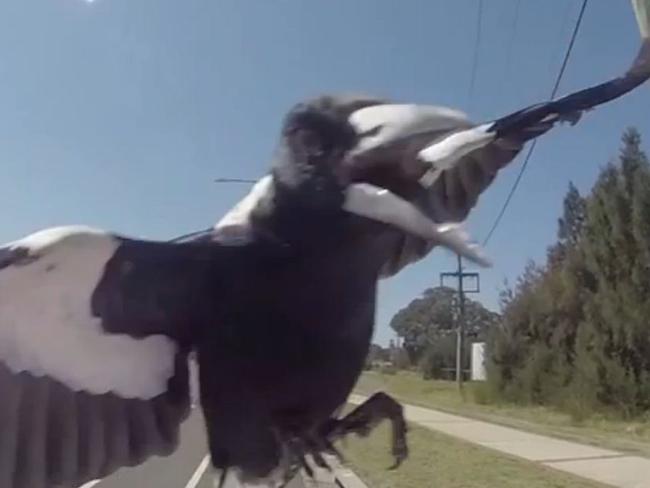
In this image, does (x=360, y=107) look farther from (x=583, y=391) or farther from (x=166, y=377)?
(x=583, y=391)

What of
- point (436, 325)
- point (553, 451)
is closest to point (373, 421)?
point (436, 325)

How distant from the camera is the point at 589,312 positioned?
5.63 meters

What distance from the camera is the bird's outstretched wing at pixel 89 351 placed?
0.66m

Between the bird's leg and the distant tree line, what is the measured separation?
1131 mm

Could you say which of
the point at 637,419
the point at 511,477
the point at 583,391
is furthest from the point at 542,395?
the point at 637,419

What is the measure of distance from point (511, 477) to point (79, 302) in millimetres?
4115

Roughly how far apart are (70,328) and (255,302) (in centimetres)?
17

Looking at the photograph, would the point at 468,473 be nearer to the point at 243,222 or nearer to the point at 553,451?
the point at 553,451

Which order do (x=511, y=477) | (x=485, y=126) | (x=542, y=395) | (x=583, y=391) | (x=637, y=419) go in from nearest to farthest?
(x=485, y=126) < (x=542, y=395) < (x=583, y=391) < (x=511, y=477) < (x=637, y=419)

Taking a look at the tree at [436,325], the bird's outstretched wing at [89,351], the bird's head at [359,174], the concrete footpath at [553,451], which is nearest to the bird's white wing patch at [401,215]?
the bird's head at [359,174]

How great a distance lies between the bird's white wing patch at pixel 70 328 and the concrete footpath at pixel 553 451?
131 inches

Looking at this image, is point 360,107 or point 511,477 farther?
point 511,477

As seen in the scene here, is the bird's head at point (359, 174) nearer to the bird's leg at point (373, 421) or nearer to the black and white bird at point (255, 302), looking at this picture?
the black and white bird at point (255, 302)

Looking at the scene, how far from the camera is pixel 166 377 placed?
0.72 m
